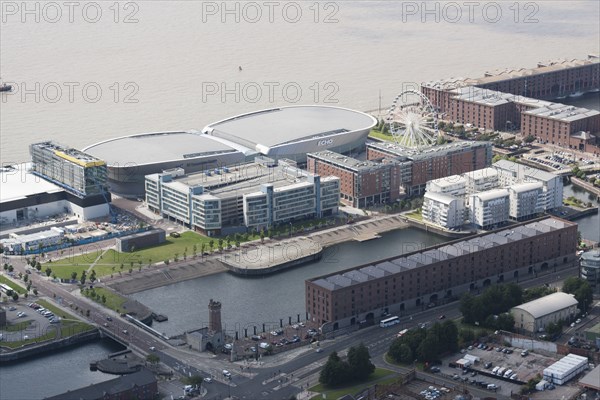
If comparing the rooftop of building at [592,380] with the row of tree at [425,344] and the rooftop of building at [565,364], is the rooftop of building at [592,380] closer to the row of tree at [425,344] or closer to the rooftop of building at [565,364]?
the rooftop of building at [565,364]

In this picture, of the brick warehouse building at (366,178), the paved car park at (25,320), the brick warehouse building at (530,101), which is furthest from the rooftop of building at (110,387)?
the brick warehouse building at (530,101)

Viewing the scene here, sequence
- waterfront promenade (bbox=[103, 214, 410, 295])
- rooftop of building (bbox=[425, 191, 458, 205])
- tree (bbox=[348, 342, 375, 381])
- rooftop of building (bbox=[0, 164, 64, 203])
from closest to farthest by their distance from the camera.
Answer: tree (bbox=[348, 342, 375, 381]), waterfront promenade (bbox=[103, 214, 410, 295]), rooftop of building (bbox=[425, 191, 458, 205]), rooftop of building (bbox=[0, 164, 64, 203])

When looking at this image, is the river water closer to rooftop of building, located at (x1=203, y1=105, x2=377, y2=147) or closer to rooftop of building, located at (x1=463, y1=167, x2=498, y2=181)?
rooftop of building, located at (x1=463, y1=167, x2=498, y2=181)

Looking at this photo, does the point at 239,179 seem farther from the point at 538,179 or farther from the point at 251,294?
the point at 538,179

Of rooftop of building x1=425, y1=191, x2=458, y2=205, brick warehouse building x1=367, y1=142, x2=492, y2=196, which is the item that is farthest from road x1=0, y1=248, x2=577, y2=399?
brick warehouse building x1=367, y1=142, x2=492, y2=196

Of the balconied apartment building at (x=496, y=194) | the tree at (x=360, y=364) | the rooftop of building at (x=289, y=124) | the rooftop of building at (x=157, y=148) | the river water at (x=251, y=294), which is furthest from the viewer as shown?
the rooftop of building at (x=289, y=124)

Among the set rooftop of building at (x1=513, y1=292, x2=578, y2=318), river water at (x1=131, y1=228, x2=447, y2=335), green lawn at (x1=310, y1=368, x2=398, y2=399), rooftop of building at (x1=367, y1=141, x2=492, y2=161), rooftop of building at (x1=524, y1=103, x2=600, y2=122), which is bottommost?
green lawn at (x1=310, y1=368, x2=398, y2=399)
